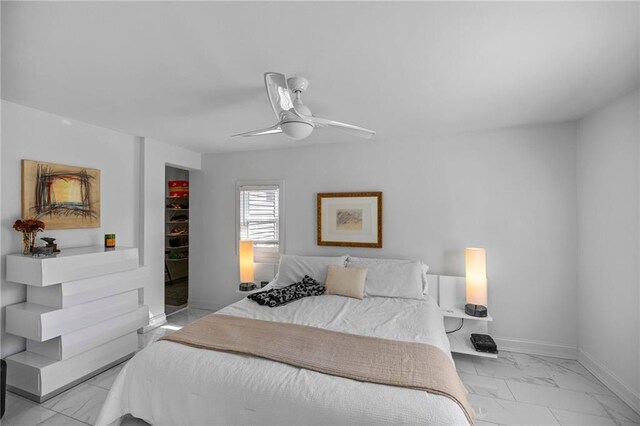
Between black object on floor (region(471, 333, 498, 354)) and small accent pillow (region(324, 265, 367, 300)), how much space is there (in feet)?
4.03

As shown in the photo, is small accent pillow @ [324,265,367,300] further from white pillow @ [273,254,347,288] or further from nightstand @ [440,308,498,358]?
nightstand @ [440,308,498,358]

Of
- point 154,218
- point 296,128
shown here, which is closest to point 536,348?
point 296,128

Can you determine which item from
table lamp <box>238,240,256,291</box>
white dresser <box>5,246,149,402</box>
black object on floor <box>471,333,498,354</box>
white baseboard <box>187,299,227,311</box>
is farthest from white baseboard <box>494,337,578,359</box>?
white dresser <box>5,246,149,402</box>

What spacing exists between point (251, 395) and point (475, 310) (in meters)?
2.49

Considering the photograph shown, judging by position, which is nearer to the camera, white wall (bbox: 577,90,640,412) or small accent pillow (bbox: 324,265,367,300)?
white wall (bbox: 577,90,640,412)

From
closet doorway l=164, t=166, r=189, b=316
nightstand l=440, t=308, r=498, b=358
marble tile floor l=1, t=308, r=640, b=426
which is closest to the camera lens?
marble tile floor l=1, t=308, r=640, b=426

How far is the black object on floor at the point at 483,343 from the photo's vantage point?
9.14ft

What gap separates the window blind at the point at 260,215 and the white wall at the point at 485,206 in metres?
0.23

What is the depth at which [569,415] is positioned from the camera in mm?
2129

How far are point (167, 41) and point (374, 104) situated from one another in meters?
1.64

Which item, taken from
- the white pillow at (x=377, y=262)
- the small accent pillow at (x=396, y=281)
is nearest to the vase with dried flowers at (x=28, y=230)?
the white pillow at (x=377, y=262)

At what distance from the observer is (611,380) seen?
2.43 metres

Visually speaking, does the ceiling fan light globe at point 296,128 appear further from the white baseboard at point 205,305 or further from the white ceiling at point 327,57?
the white baseboard at point 205,305

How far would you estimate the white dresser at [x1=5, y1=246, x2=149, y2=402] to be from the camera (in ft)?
7.41
